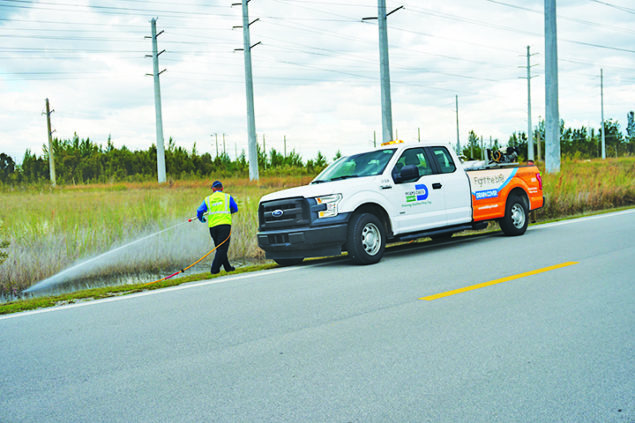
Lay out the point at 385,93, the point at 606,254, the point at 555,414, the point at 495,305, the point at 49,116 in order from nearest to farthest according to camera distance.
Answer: the point at 555,414 → the point at 495,305 → the point at 606,254 → the point at 385,93 → the point at 49,116

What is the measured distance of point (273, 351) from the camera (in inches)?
201

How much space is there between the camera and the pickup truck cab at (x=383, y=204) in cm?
984

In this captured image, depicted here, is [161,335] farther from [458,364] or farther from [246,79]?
[246,79]

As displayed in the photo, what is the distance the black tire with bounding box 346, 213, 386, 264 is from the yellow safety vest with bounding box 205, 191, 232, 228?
7.86 feet

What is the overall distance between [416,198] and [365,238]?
1568mm

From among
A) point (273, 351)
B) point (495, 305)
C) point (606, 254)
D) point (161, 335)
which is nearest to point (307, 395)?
point (273, 351)

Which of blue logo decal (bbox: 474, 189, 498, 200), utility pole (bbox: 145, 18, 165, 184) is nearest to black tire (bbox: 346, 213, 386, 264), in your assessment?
blue logo decal (bbox: 474, 189, 498, 200)

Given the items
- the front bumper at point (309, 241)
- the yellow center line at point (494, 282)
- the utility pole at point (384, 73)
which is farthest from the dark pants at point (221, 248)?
the utility pole at point (384, 73)

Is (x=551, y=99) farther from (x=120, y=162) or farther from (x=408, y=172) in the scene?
(x=120, y=162)

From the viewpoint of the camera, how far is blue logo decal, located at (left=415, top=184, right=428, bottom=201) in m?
11.0

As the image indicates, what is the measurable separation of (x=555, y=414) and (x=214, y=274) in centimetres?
687

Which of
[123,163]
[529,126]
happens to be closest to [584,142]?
[529,126]

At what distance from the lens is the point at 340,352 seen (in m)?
5.00

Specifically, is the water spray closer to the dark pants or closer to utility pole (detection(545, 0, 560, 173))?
the dark pants
